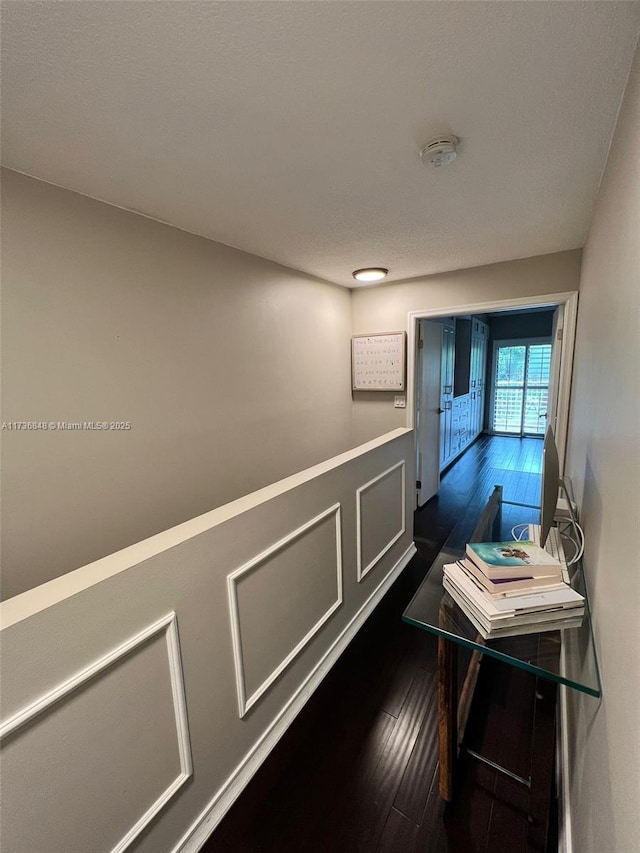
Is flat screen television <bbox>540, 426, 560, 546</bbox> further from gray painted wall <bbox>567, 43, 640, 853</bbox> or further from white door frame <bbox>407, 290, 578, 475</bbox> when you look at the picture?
white door frame <bbox>407, 290, 578, 475</bbox>

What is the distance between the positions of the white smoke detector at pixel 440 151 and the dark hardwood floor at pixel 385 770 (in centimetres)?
201

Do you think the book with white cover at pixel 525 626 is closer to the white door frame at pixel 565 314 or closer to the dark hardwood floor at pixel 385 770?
the dark hardwood floor at pixel 385 770

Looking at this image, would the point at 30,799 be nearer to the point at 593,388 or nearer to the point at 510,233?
the point at 593,388

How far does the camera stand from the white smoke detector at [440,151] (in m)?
1.22

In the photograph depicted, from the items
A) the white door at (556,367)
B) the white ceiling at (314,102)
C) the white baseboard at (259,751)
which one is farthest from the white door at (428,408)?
the white baseboard at (259,751)

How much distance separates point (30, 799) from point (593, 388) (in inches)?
81.7

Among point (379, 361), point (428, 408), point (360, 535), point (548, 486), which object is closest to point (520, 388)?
point (428, 408)

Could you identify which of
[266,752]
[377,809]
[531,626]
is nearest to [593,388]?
[531,626]

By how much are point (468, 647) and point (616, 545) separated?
485 mm

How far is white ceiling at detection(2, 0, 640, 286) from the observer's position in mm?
802

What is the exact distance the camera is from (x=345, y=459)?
5.96ft

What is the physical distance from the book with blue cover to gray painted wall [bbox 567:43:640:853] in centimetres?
13

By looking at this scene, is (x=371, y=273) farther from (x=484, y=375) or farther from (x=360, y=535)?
(x=484, y=375)

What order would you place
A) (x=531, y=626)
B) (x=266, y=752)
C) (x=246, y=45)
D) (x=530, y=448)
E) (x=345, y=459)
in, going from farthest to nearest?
1. (x=530, y=448)
2. (x=345, y=459)
3. (x=266, y=752)
4. (x=531, y=626)
5. (x=246, y=45)
